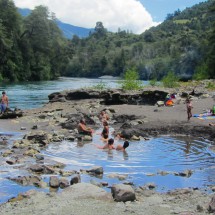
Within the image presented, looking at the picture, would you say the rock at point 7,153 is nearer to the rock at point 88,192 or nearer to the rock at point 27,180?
A: the rock at point 27,180

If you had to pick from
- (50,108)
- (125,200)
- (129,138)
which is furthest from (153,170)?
(50,108)

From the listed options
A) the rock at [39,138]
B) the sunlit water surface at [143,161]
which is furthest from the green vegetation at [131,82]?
the rock at [39,138]

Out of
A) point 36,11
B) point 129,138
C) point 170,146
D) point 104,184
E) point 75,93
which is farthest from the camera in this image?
point 36,11

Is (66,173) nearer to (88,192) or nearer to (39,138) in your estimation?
(88,192)

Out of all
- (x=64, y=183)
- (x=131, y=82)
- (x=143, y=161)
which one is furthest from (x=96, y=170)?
(x=131, y=82)

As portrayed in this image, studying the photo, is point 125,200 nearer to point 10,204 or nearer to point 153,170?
point 10,204

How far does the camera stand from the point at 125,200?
384 inches

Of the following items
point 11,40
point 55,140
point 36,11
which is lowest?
point 55,140

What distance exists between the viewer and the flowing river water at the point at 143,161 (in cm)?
1198

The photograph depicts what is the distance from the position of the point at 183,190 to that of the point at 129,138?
949 centimetres

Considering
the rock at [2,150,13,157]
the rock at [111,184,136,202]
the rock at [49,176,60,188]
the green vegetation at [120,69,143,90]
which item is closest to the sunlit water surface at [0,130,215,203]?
the rock at [49,176,60,188]

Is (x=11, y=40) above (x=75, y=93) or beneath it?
above

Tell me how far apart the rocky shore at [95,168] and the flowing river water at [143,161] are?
469mm

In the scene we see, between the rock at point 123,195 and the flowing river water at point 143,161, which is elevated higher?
the rock at point 123,195
